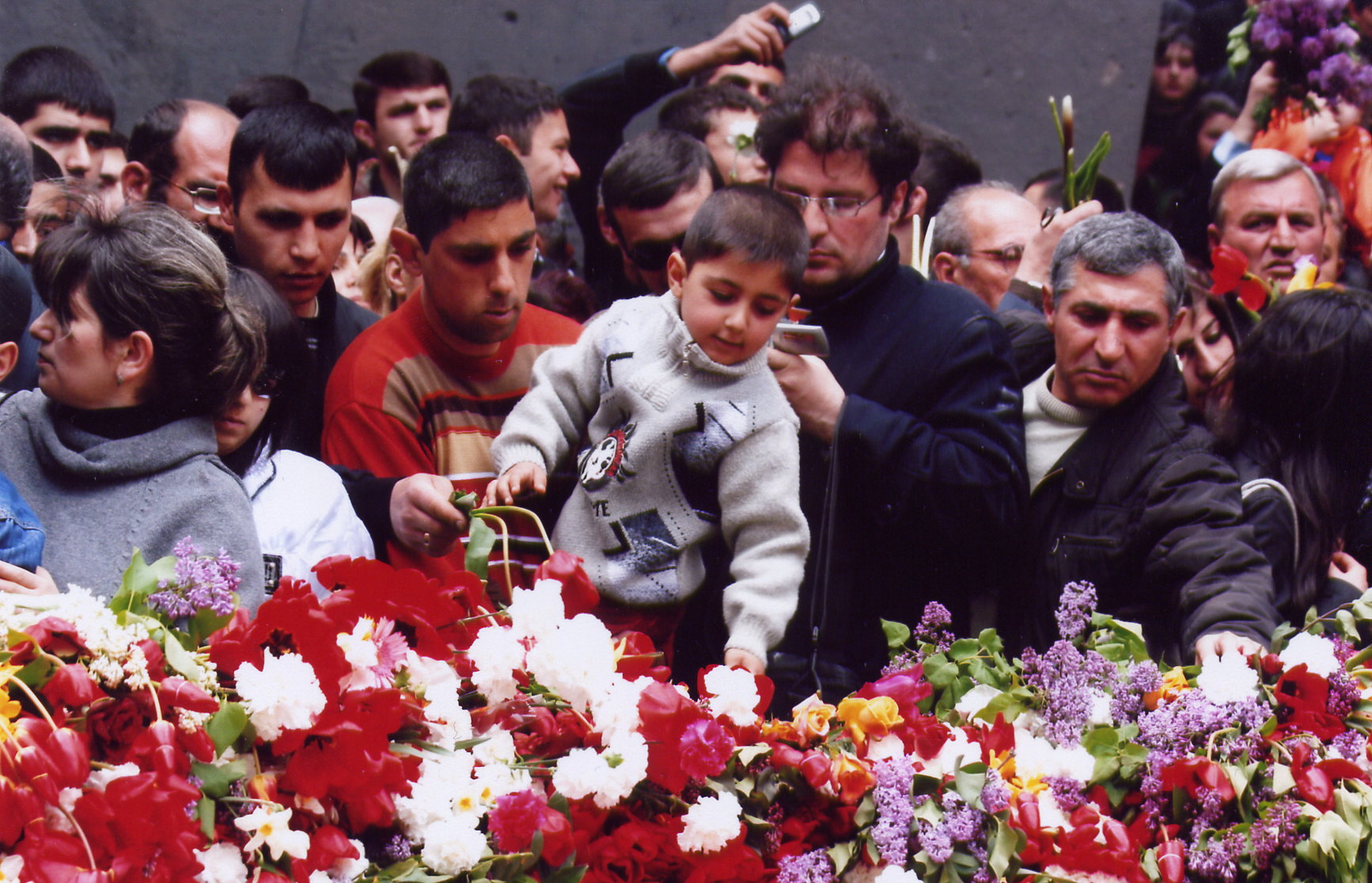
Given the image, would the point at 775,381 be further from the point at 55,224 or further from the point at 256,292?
the point at 55,224

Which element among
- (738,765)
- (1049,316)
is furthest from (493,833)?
(1049,316)

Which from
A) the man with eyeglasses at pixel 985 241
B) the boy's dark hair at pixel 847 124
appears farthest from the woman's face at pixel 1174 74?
the boy's dark hair at pixel 847 124

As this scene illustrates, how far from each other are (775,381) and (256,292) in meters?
0.94

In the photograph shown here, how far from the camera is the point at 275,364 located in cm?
262

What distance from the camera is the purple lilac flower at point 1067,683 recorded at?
2053 mm

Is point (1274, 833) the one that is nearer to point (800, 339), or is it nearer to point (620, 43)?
point (800, 339)

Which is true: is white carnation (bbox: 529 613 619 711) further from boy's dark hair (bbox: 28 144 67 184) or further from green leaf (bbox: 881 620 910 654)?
boy's dark hair (bbox: 28 144 67 184)

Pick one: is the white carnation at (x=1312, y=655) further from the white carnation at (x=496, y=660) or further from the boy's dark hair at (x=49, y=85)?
the boy's dark hair at (x=49, y=85)

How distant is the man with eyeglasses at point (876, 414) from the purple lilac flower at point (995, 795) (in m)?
0.75

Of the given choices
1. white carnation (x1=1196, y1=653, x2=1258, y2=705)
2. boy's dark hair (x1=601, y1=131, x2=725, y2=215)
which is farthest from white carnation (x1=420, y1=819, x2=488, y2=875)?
boy's dark hair (x1=601, y1=131, x2=725, y2=215)

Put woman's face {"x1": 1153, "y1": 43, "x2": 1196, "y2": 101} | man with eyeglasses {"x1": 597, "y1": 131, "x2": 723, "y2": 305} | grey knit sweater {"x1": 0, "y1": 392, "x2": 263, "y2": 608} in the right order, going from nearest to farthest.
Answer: grey knit sweater {"x1": 0, "y1": 392, "x2": 263, "y2": 608} < man with eyeglasses {"x1": 597, "y1": 131, "x2": 723, "y2": 305} < woman's face {"x1": 1153, "y1": 43, "x2": 1196, "y2": 101}

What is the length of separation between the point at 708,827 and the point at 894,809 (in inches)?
10.3

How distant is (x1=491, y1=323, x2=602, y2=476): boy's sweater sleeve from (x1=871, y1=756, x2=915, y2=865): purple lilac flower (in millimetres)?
852

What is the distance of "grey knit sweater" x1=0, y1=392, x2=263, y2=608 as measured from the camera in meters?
2.15
